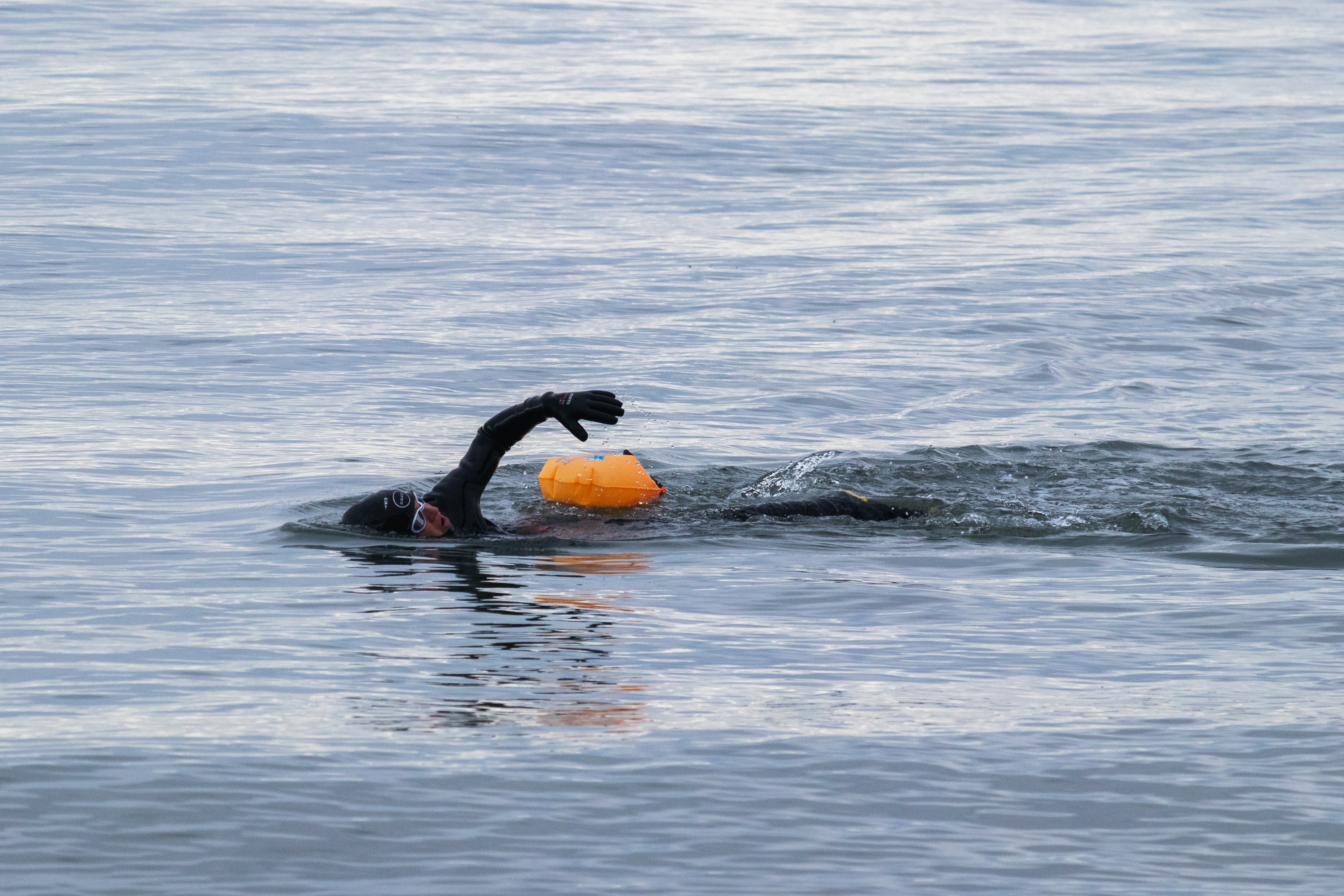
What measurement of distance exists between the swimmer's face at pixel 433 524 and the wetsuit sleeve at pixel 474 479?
0.06 metres

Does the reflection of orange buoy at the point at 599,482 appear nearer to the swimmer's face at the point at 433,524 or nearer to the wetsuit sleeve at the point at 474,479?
the wetsuit sleeve at the point at 474,479

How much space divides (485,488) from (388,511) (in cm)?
75

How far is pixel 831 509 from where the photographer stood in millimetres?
10852

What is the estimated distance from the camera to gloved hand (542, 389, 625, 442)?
9656 mm

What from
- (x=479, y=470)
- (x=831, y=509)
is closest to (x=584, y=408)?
(x=479, y=470)

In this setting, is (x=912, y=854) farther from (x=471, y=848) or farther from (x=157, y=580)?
(x=157, y=580)

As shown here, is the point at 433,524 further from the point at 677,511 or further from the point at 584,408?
the point at 677,511

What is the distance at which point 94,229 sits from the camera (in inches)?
859

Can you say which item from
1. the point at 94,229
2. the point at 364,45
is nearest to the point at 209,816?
the point at 94,229

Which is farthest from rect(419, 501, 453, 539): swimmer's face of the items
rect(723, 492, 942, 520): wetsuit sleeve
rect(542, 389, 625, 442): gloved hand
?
rect(723, 492, 942, 520): wetsuit sleeve

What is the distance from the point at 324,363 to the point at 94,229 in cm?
746

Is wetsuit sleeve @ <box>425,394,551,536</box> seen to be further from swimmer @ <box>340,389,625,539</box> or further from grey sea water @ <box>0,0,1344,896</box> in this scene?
grey sea water @ <box>0,0,1344,896</box>

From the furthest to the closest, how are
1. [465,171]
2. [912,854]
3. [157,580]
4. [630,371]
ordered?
1. [465,171]
2. [630,371]
3. [157,580]
4. [912,854]

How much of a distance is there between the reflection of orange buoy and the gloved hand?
887mm
